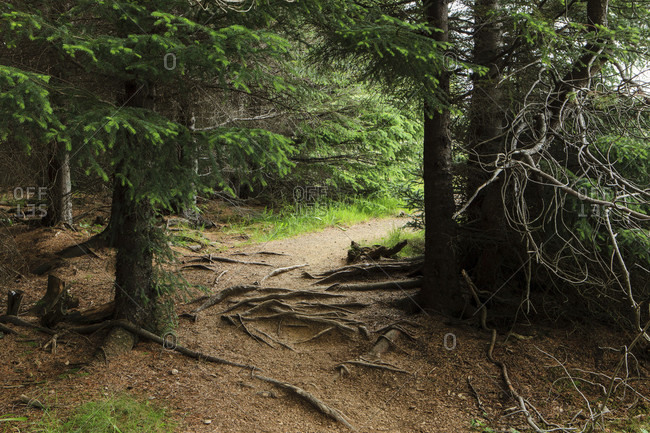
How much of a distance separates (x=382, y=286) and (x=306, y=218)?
556cm

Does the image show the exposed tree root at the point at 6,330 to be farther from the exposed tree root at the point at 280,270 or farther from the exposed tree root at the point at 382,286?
the exposed tree root at the point at 382,286

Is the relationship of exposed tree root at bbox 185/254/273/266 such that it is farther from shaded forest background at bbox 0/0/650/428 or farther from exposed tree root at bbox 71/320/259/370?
exposed tree root at bbox 71/320/259/370

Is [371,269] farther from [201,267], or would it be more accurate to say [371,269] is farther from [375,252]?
[201,267]

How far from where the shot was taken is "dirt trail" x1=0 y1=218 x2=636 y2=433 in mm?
4789

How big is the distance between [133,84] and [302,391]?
3845 mm

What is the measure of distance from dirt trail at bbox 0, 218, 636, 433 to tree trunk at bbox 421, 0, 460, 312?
415 mm

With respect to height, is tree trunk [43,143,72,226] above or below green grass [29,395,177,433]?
above

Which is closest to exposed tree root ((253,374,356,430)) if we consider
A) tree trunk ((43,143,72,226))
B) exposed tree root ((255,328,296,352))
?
exposed tree root ((255,328,296,352))

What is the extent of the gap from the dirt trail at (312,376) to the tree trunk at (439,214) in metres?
0.42

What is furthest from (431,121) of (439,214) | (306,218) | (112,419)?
(306,218)

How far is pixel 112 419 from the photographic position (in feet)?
13.8

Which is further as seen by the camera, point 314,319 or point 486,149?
point 314,319

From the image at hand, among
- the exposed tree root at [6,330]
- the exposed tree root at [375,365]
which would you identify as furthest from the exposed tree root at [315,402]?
the exposed tree root at [6,330]

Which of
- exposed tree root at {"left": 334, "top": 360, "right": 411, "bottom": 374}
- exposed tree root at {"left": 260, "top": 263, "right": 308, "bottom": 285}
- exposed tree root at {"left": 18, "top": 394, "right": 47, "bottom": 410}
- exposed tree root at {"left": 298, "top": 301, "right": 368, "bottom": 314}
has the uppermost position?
exposed tree root at {"left": 260, "top": 263, "right": 308, "bottom": 285}
